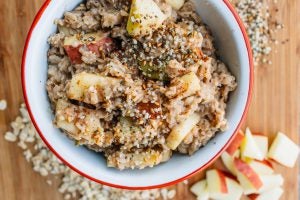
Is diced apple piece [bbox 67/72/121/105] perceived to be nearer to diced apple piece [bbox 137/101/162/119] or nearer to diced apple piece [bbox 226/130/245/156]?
diced apple piece [bbox 137/101/162/119]

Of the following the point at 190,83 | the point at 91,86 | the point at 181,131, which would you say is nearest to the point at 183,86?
the point at 190,83

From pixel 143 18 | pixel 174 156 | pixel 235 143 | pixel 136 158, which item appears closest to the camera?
pixel 143 18

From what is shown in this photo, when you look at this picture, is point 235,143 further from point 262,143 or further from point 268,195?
point 268,195

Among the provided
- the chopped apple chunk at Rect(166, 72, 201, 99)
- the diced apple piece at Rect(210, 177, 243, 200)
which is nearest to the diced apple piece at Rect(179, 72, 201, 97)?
the chopped apple chunk at Rect(166, 72, 201, 99)

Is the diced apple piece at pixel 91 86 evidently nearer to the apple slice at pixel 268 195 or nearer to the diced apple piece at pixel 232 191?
the diced apple piece at pixel 232 191

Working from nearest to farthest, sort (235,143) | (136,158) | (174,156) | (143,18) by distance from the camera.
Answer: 1. (143,18)
2. (136,158)
3. (174,156)
4. (235,143)

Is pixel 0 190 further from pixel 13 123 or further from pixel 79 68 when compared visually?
pixel 79 68
